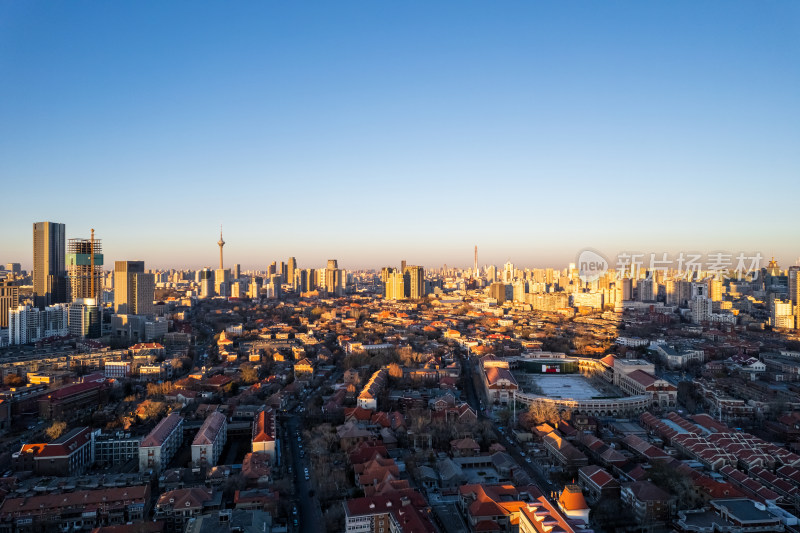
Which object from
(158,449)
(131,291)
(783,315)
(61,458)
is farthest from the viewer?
(131,291)

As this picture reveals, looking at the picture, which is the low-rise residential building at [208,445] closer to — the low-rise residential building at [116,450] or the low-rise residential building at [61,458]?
the low-rise residential building at [116,450]

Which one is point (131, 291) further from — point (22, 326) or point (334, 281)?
point (334, 281)

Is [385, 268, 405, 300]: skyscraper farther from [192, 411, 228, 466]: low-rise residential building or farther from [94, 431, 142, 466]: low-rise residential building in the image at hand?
[94, 431, 142, 466]: low-rise residential building

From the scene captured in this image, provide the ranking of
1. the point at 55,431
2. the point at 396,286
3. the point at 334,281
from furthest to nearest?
the point at 334,281 → the point at 396,286 → the point at 55,431

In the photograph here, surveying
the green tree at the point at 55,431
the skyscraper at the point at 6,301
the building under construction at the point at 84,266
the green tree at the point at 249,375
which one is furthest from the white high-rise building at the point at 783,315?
the skyscraper at the point at 6,301

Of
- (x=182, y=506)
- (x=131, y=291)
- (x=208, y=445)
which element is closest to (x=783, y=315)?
(x=208, y=445)

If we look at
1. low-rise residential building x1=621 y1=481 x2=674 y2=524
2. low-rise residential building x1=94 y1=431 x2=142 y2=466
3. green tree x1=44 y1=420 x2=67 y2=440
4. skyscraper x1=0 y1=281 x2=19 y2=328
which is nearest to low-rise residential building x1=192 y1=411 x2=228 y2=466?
low-rise residential building x1=94 y1=431 x2=142 y2=466

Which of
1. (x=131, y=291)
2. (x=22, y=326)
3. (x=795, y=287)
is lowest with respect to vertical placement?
(x=22, y=326)

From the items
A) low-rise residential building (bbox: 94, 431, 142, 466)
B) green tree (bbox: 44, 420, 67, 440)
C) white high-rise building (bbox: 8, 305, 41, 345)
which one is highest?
→ white high-rise building (bbox: 8, 305, 41, 345)
